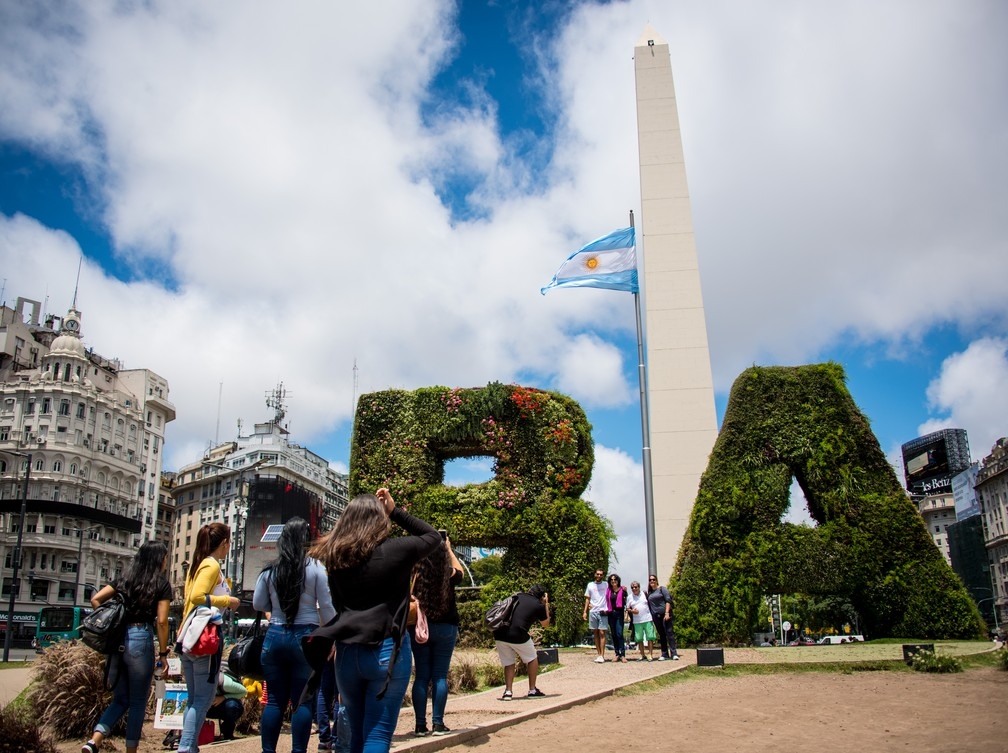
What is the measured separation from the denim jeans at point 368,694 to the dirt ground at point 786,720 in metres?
2.46

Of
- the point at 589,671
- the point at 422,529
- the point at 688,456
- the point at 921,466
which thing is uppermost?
the point at 921,466

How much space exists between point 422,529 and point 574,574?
1384 cm

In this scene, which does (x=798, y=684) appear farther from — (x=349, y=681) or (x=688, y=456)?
(x=688, y=456)

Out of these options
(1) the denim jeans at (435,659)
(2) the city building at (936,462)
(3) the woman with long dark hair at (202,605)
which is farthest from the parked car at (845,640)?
(2) the city building at (936,462)

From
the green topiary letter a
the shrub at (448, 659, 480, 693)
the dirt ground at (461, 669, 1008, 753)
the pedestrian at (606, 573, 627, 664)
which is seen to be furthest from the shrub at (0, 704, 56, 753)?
the green topiary letter a

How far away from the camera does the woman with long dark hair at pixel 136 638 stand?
5098mm

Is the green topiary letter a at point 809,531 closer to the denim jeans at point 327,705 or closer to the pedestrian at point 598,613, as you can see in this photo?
the pedestrian at point 598,613

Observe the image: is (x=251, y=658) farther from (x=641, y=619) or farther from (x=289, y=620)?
(x=641, y=619)

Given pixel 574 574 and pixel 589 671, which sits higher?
pixel 574 574

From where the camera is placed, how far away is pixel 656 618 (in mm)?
13125

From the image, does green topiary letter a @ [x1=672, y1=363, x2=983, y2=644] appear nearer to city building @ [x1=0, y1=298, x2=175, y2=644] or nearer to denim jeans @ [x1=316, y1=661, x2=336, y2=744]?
denim jeans @ [x1=316, y1=661, x2=336, y2=744]

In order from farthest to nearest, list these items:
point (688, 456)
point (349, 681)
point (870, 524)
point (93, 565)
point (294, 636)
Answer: point (93, 565) → point (688, 456) → point (870, 524) → point (294, 636) → point (349, 681)

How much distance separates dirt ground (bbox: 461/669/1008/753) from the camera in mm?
5930

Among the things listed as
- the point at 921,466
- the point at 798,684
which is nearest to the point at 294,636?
the point at 798,684
